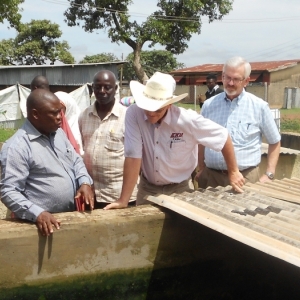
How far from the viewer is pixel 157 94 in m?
3.19

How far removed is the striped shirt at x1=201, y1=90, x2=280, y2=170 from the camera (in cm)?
398

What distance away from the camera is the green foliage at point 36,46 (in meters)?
32.4

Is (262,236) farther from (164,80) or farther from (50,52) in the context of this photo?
(50,52)

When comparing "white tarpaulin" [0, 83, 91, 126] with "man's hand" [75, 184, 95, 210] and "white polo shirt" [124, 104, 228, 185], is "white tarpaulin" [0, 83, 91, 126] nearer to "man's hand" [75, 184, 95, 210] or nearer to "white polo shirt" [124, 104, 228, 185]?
"white polo shirt" [124, 104, 228, 185]

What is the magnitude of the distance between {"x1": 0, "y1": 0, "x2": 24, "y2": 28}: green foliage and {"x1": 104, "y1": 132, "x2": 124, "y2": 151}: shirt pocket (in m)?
10.2

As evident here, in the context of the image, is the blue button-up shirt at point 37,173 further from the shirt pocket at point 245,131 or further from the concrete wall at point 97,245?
the shirt pocket at point 245,131

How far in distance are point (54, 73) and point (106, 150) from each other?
1607 cm

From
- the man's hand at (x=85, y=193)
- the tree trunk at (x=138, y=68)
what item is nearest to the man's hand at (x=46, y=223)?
the man's hand at (x=85, y=193)

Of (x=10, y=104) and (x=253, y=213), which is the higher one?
(x=253, y=213)

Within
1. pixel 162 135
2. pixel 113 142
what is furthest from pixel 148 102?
pixel 113 142

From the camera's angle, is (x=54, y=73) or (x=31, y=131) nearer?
(x=31, y=131)

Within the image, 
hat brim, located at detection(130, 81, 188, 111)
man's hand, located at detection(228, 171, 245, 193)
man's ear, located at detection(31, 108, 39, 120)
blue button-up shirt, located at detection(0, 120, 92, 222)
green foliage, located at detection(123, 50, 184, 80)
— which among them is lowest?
man's hand, located at detection(228, 171, 245, 193)

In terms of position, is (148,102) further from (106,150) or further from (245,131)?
(245,131)

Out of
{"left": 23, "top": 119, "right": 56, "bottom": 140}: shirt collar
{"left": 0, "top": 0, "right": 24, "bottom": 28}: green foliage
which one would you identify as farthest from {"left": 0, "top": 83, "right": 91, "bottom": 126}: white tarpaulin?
{"left": 23, "top": 119, "right": 56, "bottom": 140}: shirt collar
